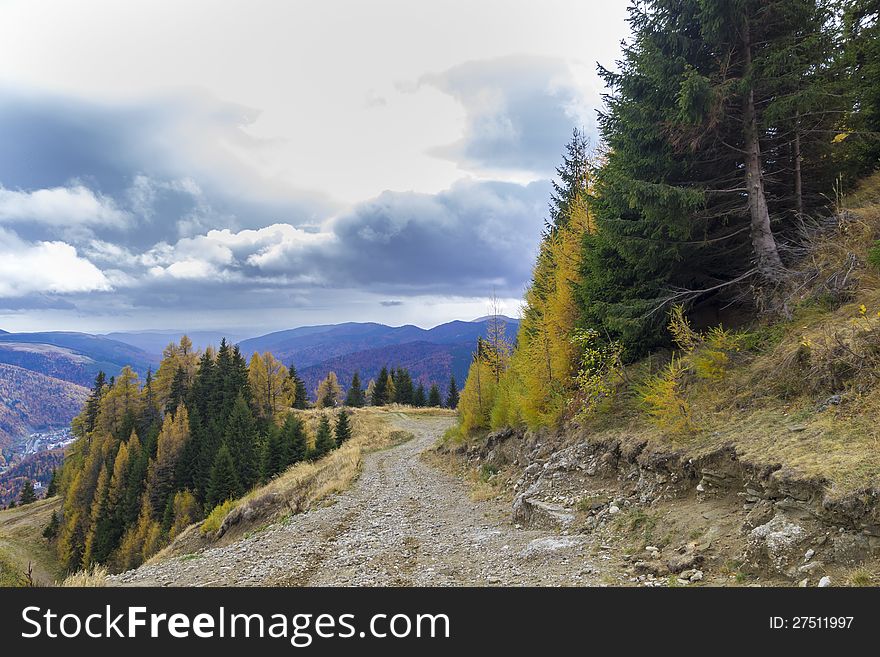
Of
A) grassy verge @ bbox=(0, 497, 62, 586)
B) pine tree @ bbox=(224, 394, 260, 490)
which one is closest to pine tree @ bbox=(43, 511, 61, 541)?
grassy verge @ bbox=(0, 497, 62, 586)

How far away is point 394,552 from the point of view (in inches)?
418

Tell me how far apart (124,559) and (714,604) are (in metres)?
65.6

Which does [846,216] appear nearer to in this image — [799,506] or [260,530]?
[799,506]

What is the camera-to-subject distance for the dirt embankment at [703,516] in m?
5.12

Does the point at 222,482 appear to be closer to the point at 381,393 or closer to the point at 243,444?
the point at 243,444

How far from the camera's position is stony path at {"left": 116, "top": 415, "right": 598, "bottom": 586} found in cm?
809

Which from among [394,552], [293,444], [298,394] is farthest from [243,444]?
[394,552]

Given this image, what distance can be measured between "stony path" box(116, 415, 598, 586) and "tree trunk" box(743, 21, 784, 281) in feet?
31.4

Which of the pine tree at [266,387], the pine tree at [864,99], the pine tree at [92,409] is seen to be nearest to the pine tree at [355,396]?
the pine tree at [266,387]

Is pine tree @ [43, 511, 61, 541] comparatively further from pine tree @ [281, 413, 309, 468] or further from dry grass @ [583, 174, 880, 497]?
dry grass @ [583, 174, 880, 497]

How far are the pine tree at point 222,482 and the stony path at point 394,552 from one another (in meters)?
33.8

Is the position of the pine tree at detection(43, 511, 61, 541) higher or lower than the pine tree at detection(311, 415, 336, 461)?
lower

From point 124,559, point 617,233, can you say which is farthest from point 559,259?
point 124,559

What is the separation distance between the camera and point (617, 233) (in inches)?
530
